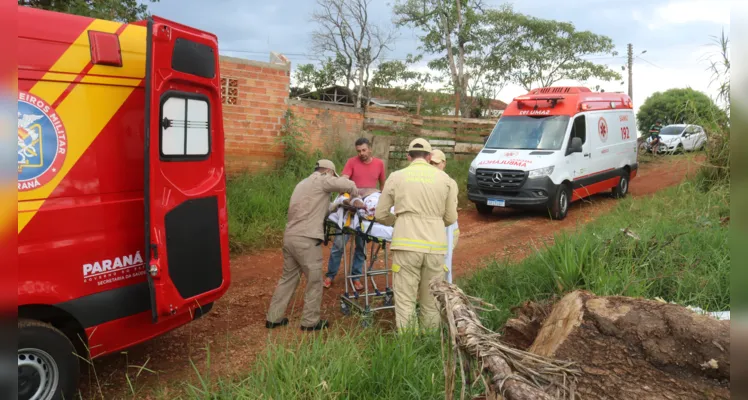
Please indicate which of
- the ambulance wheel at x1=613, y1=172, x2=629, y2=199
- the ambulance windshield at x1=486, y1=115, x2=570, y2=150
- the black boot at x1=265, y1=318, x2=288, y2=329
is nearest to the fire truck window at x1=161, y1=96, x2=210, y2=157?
the black boot at x1=265, y1=318, x2=288, y2=329

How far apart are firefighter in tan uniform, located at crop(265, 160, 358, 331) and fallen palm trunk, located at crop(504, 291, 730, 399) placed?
2.49 metres

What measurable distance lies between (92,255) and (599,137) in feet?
32.8

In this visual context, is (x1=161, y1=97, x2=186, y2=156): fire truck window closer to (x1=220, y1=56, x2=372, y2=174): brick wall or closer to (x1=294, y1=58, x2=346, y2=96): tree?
(x1=220, y1=56, x2=372, y2=174): brick wall

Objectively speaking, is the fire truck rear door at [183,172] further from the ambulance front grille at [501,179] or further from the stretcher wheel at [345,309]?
the ambulance front grille at [501,179]

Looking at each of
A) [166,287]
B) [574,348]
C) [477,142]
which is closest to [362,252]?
[166,287]

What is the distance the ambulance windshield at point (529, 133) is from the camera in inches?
400

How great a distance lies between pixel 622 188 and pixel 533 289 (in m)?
8.55

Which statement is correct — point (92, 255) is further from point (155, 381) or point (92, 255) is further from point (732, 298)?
point (732, 298)

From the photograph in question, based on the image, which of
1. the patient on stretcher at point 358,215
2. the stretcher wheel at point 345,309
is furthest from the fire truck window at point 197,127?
the stretcher wheel at point 345,309

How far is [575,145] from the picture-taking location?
32.7 feet

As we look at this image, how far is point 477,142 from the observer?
15.2 metres

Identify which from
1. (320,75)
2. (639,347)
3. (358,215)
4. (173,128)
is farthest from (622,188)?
(320,75)

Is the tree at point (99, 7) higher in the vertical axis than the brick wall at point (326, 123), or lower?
higher

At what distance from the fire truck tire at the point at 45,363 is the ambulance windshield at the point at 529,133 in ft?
28.4
